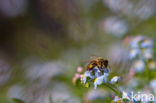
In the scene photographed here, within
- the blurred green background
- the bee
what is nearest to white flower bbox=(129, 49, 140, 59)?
the blurred green background

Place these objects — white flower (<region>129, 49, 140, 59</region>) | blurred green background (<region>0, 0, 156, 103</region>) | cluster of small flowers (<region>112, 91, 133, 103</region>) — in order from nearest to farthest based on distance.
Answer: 1. cluster of small flowers (<region>112, 91, 133, 103</region>)
2. white flower (<region>129, 49, 140, 59</region>)
3. blurred green background (<region>0, 0, 156, 103</region>)

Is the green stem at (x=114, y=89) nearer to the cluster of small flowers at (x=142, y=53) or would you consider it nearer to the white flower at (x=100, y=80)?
the white flower at (x=100, y=80)

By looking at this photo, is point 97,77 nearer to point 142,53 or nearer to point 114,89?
point 114,89

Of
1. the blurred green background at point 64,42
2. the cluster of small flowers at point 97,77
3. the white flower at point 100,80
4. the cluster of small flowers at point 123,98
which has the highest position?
the blurred green background at point 64,42

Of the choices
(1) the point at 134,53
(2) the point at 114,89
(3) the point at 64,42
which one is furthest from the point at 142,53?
(3) the point at 64,42

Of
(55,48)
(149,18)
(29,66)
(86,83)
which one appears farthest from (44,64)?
(86,83)

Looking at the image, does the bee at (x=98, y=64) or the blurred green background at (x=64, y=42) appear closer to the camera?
the bee at (x=98, y=64)

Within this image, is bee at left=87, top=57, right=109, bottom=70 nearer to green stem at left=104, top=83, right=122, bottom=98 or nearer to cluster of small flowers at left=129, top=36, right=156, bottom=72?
green stem at left=104, top=83, right=122, bottom=98

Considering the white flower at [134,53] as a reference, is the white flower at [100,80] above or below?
below

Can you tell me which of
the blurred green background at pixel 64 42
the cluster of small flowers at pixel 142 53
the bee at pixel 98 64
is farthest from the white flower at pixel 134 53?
the bee at pixel 98 64
